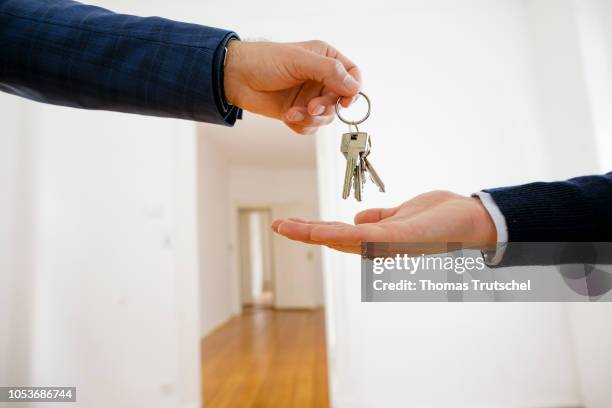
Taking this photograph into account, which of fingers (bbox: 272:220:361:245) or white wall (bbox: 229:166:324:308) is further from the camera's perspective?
white wall (bbox: 229:166:324:308)

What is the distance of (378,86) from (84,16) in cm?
202

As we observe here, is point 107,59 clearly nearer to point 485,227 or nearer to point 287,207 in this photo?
point 485,227

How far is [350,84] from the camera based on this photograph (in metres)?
0.71

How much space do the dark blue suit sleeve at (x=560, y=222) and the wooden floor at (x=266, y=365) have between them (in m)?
2.16

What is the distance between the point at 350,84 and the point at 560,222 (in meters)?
0.44

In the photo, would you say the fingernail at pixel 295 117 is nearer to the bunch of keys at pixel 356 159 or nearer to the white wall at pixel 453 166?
the bunch of keys at pixel 356 159

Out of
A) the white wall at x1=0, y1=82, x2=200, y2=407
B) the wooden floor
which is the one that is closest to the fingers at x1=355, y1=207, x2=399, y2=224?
the white wall at x1=0, y1=82, x2=200, y2=407

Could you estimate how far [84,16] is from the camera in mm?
600

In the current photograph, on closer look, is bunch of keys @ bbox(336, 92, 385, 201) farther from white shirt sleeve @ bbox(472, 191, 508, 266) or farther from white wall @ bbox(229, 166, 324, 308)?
white wall @ bbox(229, 166, 324, 308)

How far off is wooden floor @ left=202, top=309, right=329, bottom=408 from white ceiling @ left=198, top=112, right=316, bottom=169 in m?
2.60

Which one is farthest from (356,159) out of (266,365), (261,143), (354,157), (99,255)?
(261,143)

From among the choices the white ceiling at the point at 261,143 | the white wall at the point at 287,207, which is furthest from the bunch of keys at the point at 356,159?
the white wall at the point at 287,207

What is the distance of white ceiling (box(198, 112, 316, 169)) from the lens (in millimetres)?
4578

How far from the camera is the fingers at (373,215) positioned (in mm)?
788
